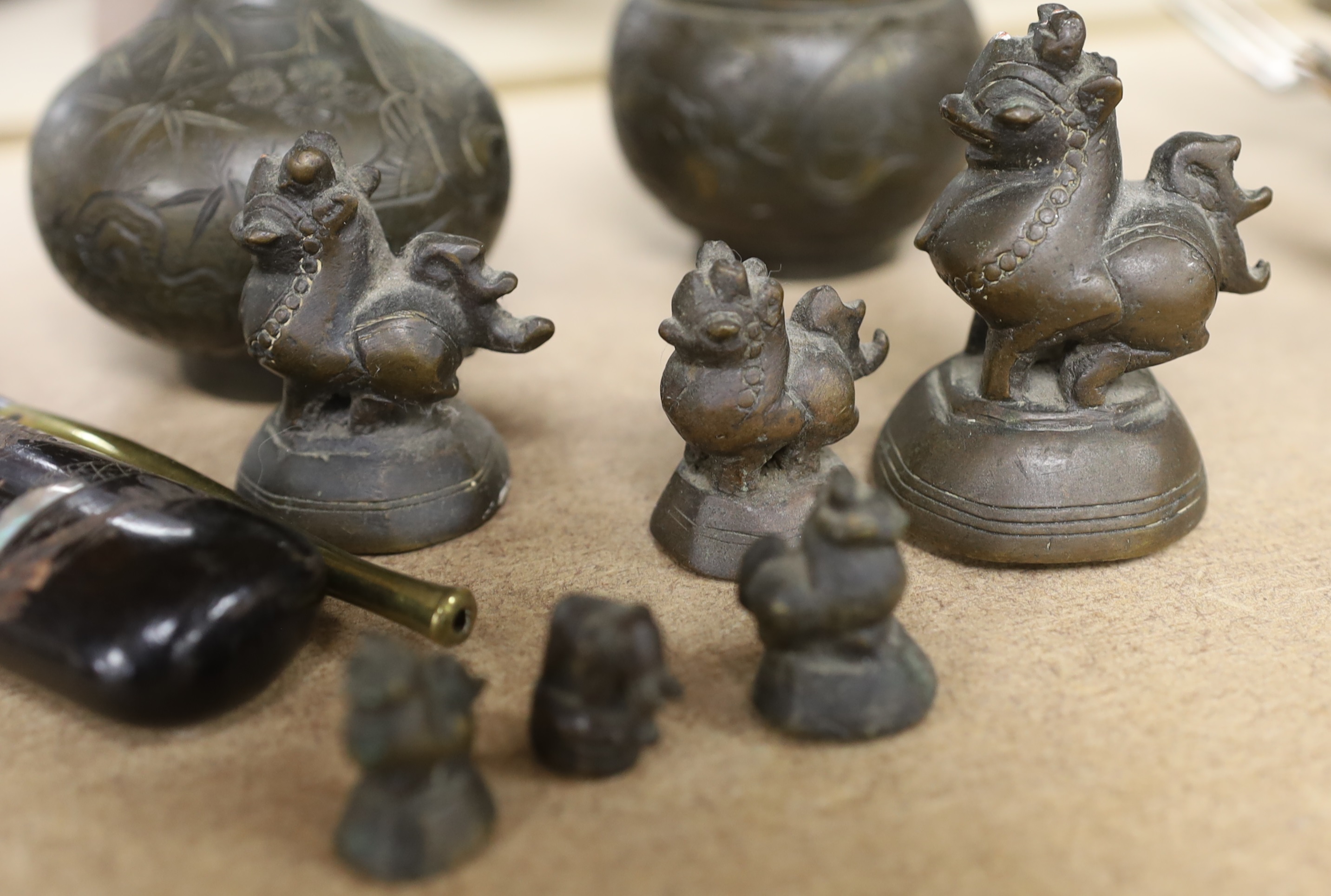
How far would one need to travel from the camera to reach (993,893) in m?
1.07

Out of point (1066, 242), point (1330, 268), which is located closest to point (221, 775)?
point (1066, 242)

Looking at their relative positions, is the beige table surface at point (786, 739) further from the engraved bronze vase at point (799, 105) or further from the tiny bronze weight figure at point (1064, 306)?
the engraved bronze vase at point (799, 105)

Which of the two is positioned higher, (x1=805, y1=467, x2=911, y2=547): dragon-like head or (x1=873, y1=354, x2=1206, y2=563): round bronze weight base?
(x1=805, y1=467, x2=911, y2=547): dragon-like head

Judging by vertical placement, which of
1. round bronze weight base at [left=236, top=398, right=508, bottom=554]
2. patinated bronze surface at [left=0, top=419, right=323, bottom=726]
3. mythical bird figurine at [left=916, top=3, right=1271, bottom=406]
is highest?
mythical bird figurine at [left=916, top=3, right=1271, bottom=406]

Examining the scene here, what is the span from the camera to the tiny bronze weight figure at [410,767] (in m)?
1.02

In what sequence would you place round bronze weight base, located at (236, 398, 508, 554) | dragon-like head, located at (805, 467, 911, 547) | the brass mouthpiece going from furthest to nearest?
round bronze weight base, located at (236, 398, 508, 554) → the brass mouthpiece → dragon-like head, located at (805, 467, 911, 547)

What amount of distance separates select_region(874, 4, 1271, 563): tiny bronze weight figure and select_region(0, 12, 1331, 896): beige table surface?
8cm

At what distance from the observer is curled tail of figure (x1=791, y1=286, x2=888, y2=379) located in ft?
4.80

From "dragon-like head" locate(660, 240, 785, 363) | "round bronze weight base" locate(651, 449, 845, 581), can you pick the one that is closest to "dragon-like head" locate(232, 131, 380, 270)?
"dragon-like head" locate(660, 240, 785, 363)

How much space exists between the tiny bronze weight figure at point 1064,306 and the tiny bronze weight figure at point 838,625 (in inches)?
11.2

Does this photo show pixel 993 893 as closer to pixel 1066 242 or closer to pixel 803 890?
pixel 803 890

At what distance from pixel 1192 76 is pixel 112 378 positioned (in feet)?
9.38

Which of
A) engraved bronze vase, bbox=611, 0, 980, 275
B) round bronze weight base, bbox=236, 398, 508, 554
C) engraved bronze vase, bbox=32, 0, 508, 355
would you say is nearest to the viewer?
round bronze weight base, bbox=236, 398, 508, 554

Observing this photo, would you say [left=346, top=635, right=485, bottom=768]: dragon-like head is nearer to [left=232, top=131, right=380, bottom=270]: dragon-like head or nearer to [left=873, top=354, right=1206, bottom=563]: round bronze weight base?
[left=232, top=131, right=380, bottom=270]: dragon-like head
